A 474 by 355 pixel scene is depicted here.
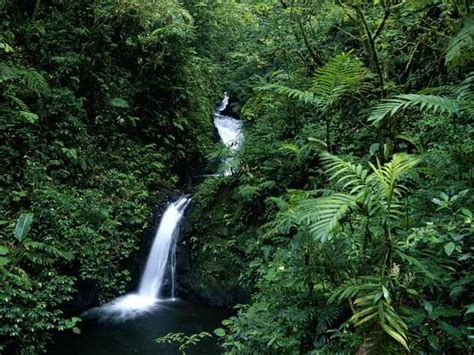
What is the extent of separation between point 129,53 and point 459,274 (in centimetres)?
939

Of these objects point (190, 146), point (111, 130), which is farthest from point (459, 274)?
point (190, 146)

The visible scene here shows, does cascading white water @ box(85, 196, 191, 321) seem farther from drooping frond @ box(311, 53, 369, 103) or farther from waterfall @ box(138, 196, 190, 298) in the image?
drooping frond @ box(311, 53, 369, 103)

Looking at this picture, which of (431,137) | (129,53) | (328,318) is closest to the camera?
(328,318)

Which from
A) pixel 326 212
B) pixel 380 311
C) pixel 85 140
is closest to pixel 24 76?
pixel 85 140

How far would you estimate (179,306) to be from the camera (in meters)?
7.71

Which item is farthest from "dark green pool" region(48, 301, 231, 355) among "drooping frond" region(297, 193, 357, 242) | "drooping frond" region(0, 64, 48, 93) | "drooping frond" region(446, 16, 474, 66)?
"drooping frond" region(446, 16, 474, 66)

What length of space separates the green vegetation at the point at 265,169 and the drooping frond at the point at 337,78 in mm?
16

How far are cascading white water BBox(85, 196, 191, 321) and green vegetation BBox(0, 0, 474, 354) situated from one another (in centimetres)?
34

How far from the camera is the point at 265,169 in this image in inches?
277

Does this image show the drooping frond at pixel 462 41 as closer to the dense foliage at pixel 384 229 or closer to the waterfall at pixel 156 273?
the dense foliage at pixel 384 229

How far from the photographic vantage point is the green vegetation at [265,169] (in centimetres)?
254

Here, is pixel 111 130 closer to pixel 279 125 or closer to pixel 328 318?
pixel 279 125

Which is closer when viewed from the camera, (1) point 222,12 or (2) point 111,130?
(2) point 111,130

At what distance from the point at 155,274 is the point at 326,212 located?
6.60 m
